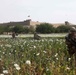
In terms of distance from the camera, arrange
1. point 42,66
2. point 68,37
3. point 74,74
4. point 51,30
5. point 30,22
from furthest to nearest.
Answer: point 30,22 → point 51,30 → point 68,37 → point 42,66 → point 74,74

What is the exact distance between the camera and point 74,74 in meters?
7.06

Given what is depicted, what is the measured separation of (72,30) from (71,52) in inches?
39.1

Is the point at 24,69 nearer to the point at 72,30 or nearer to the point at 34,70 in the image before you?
the point at 34,70

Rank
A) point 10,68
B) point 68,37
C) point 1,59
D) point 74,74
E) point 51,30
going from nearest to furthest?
point 74,74
point 10,68
point 1,59
point 68,37
point 51,30

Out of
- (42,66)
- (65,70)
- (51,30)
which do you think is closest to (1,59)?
(42,66)

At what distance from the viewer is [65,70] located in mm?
7293

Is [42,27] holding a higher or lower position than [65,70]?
lower

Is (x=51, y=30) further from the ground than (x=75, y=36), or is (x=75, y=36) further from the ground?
(x=75, y=36)

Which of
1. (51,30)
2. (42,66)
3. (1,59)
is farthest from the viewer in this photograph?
(51,30)

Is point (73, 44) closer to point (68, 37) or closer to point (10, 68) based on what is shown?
point (68, 37)

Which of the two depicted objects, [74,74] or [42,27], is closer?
[74,74]

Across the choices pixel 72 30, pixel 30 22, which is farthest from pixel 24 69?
pixel 30 22

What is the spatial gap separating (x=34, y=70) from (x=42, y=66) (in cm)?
78

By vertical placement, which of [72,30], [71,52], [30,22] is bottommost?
[30,22]
